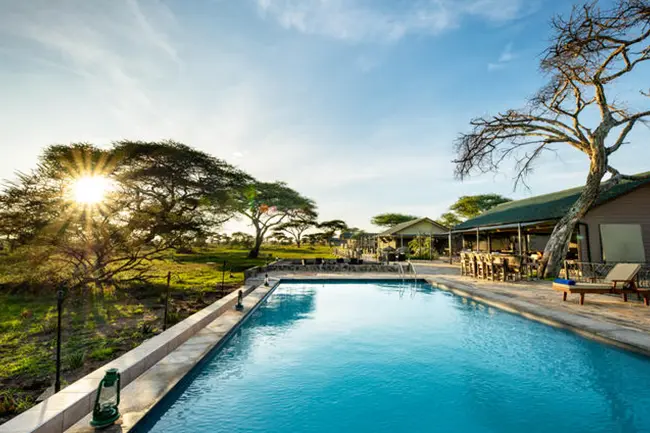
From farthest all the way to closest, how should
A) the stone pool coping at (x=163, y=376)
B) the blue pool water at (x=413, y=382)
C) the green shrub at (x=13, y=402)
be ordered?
1. the blue pool water at (x=413, y=382)
2. the green shrub at (x=13, y=402)
3. the stone pool coping at (x=163, y=376)

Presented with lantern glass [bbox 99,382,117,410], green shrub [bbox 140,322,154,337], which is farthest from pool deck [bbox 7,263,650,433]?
green shrub [bbox 140,322,154,337]

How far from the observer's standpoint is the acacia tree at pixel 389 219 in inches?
2566

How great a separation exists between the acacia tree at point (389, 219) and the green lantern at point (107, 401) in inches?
2525

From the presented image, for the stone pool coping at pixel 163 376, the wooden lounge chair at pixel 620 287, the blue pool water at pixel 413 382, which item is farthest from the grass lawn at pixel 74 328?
the wooden lounge chair at pixel 620 287

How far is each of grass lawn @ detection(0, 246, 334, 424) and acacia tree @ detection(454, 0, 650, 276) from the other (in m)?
15.5

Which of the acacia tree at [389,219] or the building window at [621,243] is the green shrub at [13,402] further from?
the acacia tree at [389,219]

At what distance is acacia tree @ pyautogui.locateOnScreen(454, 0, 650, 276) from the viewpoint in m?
12.3

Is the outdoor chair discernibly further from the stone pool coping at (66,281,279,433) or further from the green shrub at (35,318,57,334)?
the green shrub at (35,318,57,334)

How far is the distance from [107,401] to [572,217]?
17.6 metres

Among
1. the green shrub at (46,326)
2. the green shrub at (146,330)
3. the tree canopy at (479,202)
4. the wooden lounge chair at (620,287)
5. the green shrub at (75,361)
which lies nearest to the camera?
the green shrub at (75,361)

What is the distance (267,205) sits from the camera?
33906 millimetres

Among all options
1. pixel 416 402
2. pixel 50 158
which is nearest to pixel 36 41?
pixel 50 158

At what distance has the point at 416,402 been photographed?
4520 millimetres

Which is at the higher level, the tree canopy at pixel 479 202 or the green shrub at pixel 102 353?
the tree canopy at pixel 479 202
